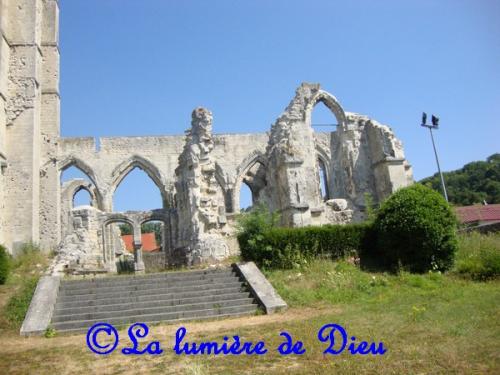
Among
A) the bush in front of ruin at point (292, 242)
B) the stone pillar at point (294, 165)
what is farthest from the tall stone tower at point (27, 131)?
the bush in front of ruin at point (292, 242)

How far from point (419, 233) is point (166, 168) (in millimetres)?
16778

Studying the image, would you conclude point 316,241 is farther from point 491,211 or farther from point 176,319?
point 491,211

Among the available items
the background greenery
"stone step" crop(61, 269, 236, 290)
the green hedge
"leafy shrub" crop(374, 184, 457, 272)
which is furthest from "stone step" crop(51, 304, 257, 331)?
the background greenery

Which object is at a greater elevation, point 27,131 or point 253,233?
point 27,131

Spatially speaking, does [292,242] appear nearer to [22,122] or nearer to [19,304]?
[19,304]

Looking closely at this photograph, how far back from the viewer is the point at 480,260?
9.97m

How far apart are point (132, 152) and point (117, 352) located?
19735 millimetres

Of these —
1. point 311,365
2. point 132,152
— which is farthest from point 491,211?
point 311,365

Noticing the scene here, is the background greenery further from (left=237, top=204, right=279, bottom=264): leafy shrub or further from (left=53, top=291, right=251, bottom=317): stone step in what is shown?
(left=53, top=291, right=251, bottom=317): stone step

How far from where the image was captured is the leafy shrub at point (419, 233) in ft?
33.2

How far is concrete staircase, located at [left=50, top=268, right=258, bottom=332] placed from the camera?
7738 millimetres

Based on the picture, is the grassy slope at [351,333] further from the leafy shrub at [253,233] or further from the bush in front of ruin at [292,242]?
the leafy shrub at [253,233]

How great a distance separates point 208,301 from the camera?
28.1 ft

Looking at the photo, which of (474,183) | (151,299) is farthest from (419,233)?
(474,183)
